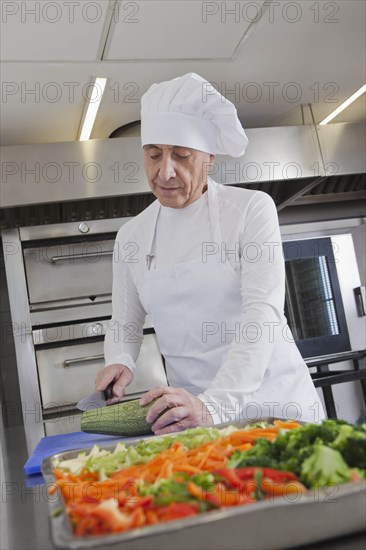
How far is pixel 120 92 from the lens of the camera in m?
2.60

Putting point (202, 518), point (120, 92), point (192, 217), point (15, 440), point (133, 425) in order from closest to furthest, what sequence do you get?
point (202, 518) < point (133, 425) < point (192, 217) < point (15, 440) < point (120, 92)

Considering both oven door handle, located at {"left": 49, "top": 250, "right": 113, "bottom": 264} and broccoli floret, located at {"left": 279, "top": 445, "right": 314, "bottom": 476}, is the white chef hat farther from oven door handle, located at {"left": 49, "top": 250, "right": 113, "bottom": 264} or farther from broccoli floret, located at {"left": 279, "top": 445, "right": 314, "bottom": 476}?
oven door handle, located at {"left": 49, "top": 250, "right": 113, "bottom": 264}

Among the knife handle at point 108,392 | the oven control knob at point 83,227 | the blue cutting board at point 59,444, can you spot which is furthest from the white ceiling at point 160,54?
the blue cutting board at point 59,444

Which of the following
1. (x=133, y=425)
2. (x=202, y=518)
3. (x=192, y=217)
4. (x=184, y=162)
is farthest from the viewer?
(x=192, y=217)

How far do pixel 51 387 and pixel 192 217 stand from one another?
5.01 feet

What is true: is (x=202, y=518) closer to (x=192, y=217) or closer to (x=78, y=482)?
(x=78, y=482)

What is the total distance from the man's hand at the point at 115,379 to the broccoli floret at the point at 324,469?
97 centimetres

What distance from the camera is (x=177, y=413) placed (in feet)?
3.84

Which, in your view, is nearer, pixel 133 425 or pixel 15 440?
pixel 133 425

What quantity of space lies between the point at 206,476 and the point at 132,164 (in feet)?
7.57

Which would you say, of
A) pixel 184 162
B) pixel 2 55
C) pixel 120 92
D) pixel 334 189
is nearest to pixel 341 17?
pixel 120 92

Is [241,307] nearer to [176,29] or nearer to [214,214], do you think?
[214,214]

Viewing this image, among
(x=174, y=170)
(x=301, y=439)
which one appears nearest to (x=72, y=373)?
(x=174, y=170)

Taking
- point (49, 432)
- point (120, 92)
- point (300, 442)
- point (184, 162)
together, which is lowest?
point (49, 432)
